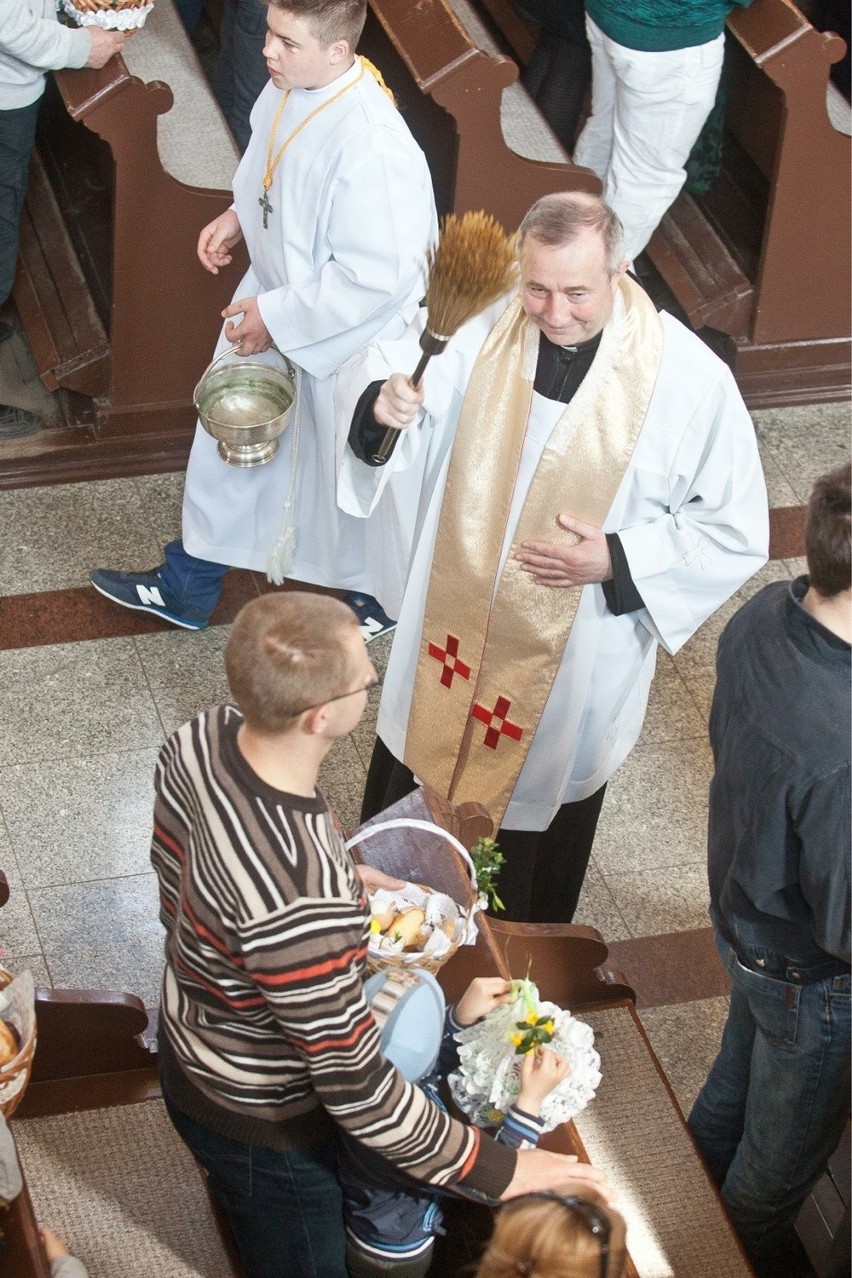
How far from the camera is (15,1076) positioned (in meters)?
2.72

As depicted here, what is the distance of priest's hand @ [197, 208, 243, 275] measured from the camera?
14.2ft

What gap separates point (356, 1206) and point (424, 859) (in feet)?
2.06

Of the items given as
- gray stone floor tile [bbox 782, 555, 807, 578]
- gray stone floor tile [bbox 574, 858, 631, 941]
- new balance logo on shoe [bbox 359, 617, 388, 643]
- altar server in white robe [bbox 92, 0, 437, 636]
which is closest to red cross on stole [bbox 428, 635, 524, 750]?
altar server in white robe [bbox 92, 0, 437, 636]

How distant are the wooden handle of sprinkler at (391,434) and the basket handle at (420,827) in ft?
2.83

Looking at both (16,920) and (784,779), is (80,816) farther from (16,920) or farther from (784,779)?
(784,779)

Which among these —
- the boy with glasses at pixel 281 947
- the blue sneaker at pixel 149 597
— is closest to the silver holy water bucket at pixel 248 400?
the blue sneaker at pixel 149 597

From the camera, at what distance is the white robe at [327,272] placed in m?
3.85

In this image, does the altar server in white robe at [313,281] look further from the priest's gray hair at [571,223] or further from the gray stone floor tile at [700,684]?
the gray stone floor tile at [700,684]

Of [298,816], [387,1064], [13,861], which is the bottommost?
[13,861]

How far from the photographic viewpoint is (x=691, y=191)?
596cm

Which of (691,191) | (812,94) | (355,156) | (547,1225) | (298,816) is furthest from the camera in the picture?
(691,191)

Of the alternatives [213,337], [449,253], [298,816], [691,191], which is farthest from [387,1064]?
[691,191]

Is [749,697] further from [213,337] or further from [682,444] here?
[213,337]

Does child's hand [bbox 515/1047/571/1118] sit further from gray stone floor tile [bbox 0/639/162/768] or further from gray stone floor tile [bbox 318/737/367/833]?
gray stone floor tile [bbox 0/639/162/768]
